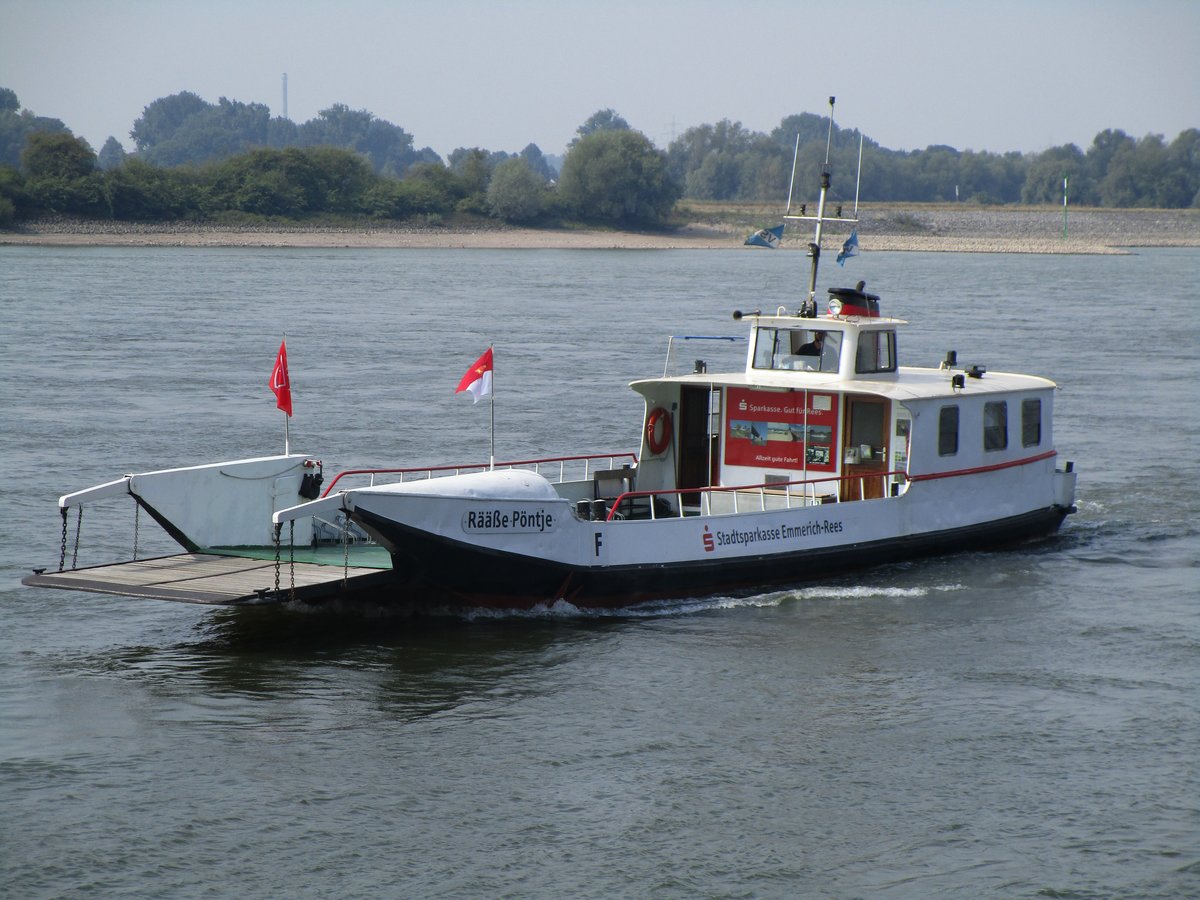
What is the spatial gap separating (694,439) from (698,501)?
85cm

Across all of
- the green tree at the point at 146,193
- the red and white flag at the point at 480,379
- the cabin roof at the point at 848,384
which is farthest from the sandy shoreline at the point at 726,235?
the red and white flag at the point at 480,379

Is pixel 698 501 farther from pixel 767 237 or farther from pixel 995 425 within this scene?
pixel 995 425

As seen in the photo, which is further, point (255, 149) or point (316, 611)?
point (255, 149)

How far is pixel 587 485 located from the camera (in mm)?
20109

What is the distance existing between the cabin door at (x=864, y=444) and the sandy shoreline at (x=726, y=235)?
84.2 m

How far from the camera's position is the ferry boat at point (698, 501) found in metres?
15.9

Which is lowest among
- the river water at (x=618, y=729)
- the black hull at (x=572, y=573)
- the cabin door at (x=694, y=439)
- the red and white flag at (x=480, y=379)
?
the river water at (x=618, y=729)

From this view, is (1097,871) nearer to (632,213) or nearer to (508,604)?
(508,604)

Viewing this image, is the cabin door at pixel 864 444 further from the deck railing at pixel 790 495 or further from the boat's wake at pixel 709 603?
the boat's wake at pixel 709 603

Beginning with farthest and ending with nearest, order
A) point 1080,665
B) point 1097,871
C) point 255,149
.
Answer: point 255,149 → point 1080,665 → point 1097,871

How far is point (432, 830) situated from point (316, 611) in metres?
5.91

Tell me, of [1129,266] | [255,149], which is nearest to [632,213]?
[255,149]

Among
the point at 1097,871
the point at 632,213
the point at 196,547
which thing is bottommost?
the point at 1097,871

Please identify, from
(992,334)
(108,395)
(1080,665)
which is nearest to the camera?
(1080,665)
